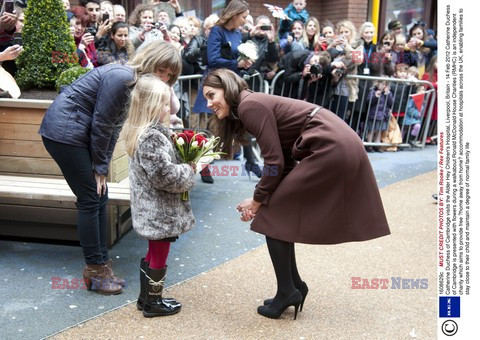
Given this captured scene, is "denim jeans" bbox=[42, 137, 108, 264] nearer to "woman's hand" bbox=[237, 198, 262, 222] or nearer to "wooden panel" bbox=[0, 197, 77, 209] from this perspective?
"wooden panel" bbox=[0, 197, 77, 209]

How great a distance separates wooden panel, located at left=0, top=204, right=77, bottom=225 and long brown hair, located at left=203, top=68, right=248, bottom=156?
166 centimetres

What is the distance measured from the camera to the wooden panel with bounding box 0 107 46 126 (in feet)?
15.2

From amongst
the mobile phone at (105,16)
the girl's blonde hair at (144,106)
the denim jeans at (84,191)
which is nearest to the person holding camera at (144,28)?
the mobile phone at (105,16)

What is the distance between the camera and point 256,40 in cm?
791

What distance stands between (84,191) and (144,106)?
2.54 ft

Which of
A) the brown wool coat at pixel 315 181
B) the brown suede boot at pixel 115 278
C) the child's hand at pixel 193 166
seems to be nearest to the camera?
the brown wool coat at pixel 315 181

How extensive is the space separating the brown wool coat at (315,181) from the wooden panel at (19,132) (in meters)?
2.17

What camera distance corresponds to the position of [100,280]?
12.7ft

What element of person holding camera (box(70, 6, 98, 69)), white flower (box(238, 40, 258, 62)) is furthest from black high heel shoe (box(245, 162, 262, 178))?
person holding camera (box(70, 6, 98, 69))

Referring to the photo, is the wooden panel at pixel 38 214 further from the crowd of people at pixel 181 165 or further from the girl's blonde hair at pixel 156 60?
the girl's blonde hair at pixel 156 60

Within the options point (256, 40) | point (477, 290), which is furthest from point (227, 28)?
point (477, 290)

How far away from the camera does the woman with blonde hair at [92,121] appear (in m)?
3.51

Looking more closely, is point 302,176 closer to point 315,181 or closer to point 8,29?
point 315,181

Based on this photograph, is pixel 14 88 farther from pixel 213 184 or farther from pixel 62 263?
pixel 213 184
